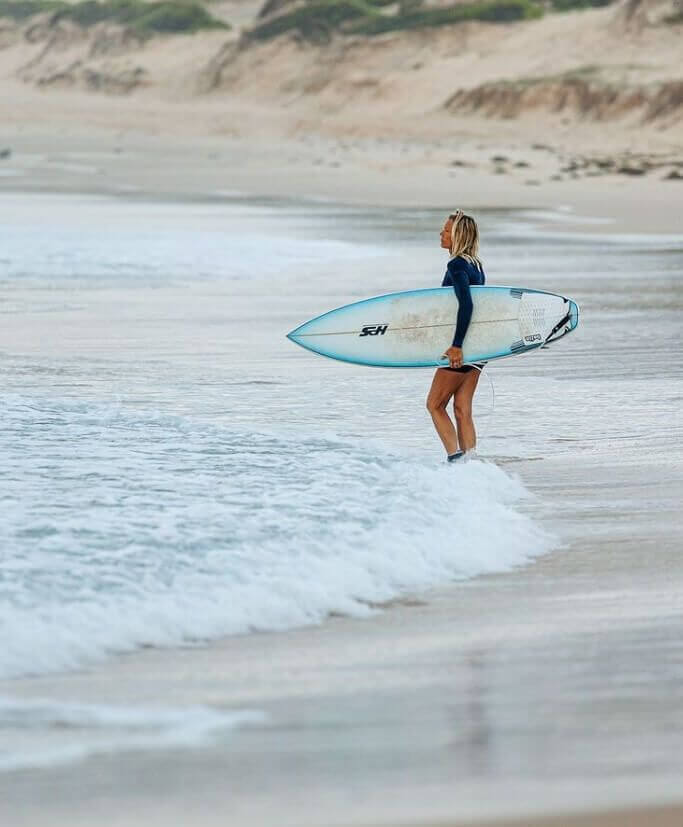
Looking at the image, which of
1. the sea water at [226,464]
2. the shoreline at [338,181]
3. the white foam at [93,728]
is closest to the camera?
the white foam at [93,728]

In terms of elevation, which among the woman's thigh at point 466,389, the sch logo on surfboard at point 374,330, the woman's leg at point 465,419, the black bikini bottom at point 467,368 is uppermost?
the sch logo on surfboard at point 374,330

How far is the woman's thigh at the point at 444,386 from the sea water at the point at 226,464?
28 cm

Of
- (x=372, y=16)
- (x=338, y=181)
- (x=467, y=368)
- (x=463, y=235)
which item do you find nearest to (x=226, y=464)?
(x=467, y=368)

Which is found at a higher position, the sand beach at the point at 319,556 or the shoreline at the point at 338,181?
the shoreline at the point at 338,181

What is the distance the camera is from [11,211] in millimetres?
27250

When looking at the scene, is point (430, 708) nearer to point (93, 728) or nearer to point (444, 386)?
point (93, 728)

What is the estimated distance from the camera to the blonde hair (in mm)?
8383

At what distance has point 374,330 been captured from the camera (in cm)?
952

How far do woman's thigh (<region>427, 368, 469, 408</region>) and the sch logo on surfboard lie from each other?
78cm

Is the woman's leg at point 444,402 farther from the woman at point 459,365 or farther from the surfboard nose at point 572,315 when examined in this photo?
the surfboard nose at point 572,315

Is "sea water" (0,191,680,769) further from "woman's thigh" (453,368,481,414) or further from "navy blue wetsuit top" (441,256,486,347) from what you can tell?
"navy blue wetsuit top" (441,256,486,347)

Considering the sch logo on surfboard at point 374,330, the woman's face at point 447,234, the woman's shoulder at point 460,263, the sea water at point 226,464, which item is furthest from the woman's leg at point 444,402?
the sch logo on surfboard at point 374,330

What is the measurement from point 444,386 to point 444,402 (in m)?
0.07

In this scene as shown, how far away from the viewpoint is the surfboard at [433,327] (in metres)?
9.05
